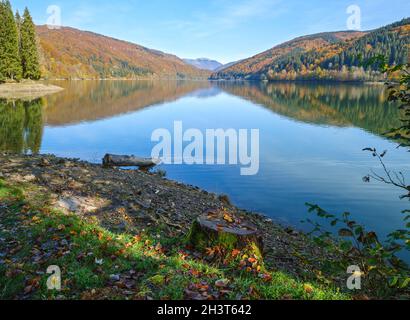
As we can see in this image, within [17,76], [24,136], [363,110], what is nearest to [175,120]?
[24,136]

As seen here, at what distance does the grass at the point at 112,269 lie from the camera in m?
6.98

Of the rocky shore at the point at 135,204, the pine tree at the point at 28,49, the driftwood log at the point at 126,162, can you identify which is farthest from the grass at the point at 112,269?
the pine tree at the point at 28,49

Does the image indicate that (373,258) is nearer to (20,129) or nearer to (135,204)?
(135,204)

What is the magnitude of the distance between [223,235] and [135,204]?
558cm

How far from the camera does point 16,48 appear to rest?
84.1m

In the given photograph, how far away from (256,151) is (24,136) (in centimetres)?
2498

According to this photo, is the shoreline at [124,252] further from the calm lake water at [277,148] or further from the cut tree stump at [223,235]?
→ the calm lake water at [277,148]

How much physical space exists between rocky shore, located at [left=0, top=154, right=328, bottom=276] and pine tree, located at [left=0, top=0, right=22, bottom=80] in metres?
76.0

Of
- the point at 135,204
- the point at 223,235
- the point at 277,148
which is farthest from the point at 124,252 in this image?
the point at 277,148

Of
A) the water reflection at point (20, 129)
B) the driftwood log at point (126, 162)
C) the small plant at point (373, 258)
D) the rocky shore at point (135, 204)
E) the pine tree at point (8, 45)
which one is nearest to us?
the small plant at point (373, 258)

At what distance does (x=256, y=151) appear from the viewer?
32.8 meters

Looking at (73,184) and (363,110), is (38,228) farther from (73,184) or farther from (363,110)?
(363,110)

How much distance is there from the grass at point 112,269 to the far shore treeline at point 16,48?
284 feet

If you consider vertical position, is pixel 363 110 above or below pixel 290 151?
above
